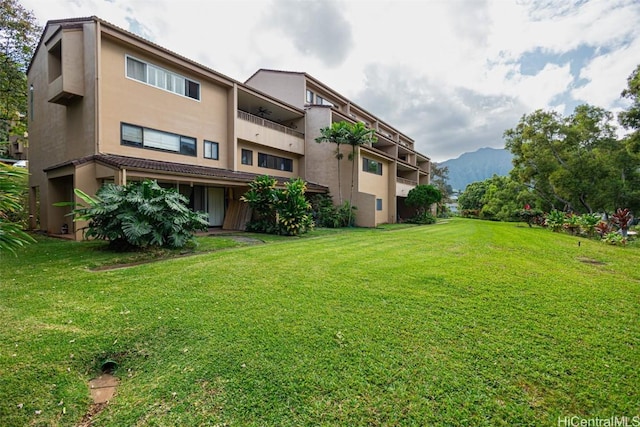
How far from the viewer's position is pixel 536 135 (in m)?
27.9

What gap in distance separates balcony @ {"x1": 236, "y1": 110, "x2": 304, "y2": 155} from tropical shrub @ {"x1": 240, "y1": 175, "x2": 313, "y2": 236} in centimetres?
459

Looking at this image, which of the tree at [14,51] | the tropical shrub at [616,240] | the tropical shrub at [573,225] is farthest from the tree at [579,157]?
the tree at [14,51]

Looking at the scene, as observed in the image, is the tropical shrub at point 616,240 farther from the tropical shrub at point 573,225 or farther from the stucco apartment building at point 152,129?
the stucco apartment building at point 152,129

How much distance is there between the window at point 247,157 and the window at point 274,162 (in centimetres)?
79

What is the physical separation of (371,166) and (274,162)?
26.0 feet

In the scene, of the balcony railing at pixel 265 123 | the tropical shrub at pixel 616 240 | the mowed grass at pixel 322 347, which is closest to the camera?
the mowed grass at pixel 322 347

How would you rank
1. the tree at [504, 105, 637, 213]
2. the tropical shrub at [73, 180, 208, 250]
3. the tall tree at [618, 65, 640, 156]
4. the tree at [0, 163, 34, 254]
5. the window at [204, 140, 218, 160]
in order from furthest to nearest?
1. the tree at [504, 105, 637, 213]
2. the tall tree at [618, 65, 640, 156]
3. the window at [204, 140, 218, 160]
4. the tropical shrub at [73, 180, 208, 250]
5. the tree at [0, 163, 34, 254]

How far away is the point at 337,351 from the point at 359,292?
197 centimetres

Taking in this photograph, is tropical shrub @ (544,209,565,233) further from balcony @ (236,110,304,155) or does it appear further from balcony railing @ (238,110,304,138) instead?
balcony railing @ (238,110,304,138)

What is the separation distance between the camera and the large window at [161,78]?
13.1m

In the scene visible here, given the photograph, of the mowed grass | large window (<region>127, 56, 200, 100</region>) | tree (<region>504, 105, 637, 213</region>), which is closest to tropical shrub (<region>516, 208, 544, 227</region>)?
tree (<region>504, 105, 637, 213</region>)

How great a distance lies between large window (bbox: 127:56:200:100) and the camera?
13070 mm

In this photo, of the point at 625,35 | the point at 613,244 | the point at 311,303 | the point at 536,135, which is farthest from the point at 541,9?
the point at 536,135

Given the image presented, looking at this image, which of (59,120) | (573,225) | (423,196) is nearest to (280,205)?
(59,120)
